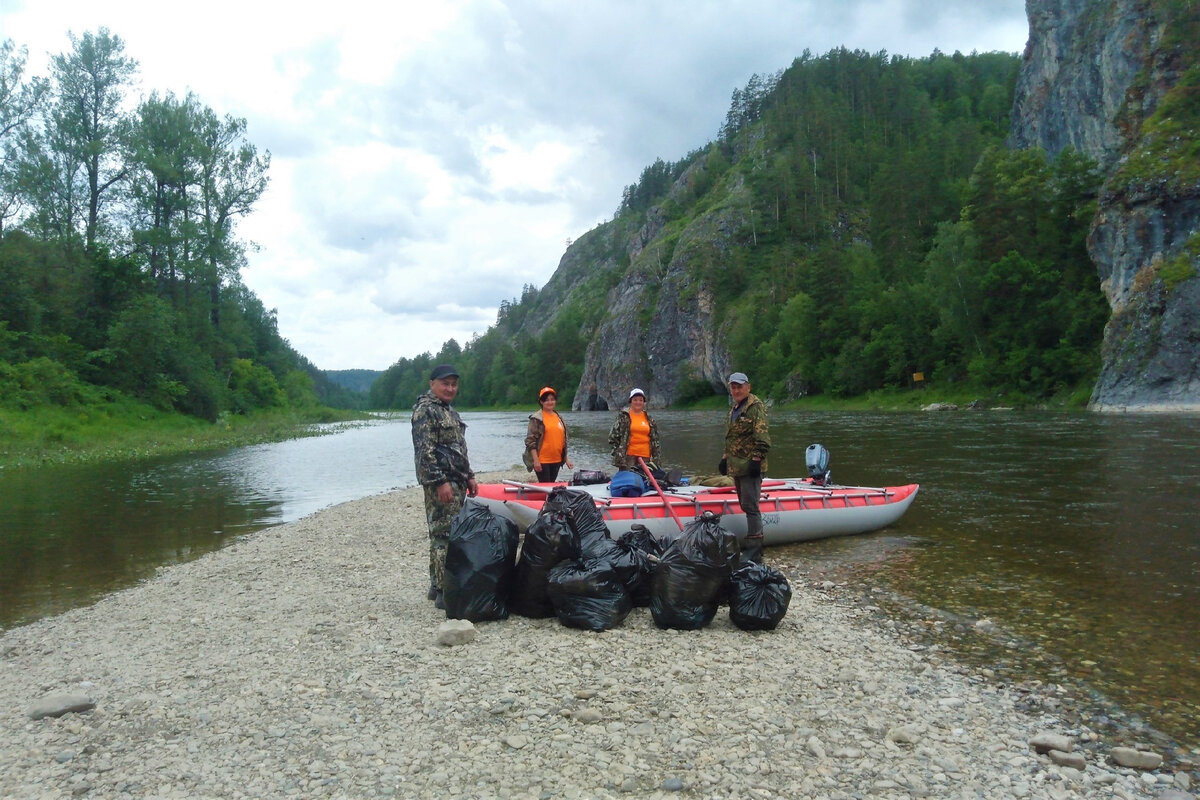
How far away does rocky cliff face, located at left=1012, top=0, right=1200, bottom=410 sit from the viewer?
33719 mm

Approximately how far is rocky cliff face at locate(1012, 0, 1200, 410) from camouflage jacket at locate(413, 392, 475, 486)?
3678 cm

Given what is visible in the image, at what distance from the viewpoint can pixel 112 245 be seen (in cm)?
3944

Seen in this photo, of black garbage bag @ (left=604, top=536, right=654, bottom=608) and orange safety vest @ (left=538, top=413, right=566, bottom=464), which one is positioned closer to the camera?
black garbage bag @ (left=604, top=536, right=654, bottom=608)

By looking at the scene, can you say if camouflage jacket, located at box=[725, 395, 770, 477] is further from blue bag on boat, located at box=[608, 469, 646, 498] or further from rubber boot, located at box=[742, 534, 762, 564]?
blue bag on boat, located at box=[608, 469, 646, 498]

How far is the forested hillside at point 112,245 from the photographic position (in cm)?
3203

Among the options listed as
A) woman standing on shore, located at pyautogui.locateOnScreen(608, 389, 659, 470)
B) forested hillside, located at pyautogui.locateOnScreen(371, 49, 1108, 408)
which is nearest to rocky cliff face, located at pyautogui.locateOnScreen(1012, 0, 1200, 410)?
forested hillside, located at pyautogui.locateOnScreen(371, 49, 1108, 408)

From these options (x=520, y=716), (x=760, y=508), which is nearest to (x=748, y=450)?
(x=760, y=508)

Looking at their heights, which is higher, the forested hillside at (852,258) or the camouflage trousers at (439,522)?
the forested hillside at (852,258)

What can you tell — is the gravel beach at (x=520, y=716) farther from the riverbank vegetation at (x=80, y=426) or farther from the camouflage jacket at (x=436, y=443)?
the riverbank vegetation at (x=80, y=426)

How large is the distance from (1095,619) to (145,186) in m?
46.8

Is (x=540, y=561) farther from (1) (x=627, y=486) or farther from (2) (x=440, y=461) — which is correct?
(1) (x=627, y=486)

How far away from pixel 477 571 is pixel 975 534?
776 centimetres

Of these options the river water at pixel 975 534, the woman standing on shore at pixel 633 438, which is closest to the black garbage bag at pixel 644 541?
the river water at pixel 975 534

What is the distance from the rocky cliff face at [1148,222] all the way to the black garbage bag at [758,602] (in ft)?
116
